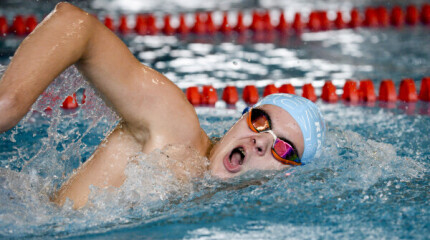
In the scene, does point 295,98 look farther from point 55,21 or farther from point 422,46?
point 422,46

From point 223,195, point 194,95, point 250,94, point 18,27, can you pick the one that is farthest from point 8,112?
point 18,27

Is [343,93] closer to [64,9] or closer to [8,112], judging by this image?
[64,9]

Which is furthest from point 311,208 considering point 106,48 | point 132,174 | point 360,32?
point 360,32

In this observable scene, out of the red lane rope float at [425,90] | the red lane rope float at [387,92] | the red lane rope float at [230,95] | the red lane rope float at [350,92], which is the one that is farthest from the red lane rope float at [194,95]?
the red lane rope float at [425,90]

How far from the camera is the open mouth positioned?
7.06 ft

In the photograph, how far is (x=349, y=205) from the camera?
6.83 ft

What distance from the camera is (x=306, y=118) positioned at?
2260mm

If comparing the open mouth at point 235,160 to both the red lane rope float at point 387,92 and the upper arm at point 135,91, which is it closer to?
the upper arm at point 135,91

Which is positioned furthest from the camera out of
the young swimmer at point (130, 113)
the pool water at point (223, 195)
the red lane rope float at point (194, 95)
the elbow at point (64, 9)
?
the red lane rope float at point (194, 95)

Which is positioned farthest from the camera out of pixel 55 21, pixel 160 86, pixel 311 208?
pixel 311 208

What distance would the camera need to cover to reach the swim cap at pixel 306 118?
7.39 ft

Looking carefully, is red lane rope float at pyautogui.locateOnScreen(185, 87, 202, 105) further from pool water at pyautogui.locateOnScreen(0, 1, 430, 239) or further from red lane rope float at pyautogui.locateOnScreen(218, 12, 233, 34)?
red lane rope float at pyautogui.locateOnScreen(218, 12, 233, 34)

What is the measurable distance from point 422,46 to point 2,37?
3959 mm

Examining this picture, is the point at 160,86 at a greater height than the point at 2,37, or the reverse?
the point at 2,37
